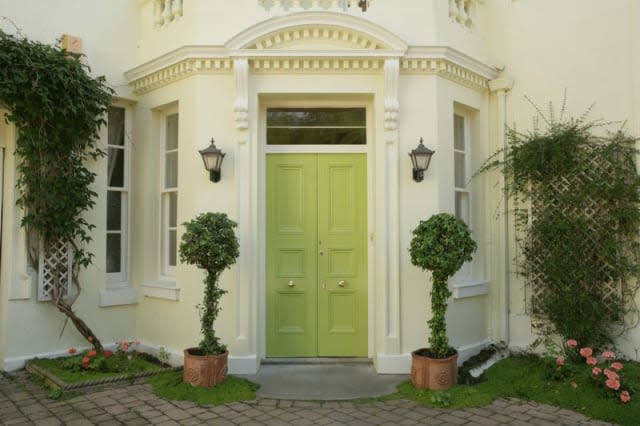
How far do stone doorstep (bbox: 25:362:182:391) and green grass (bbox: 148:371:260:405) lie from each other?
0.27m

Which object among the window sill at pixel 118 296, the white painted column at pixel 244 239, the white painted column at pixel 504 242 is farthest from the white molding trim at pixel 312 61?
the window sill at pixel 118 296

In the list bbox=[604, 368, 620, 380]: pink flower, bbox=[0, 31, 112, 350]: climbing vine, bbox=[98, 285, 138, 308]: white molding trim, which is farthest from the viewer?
bbox=[98, 285, 138, 308]: white molding trim

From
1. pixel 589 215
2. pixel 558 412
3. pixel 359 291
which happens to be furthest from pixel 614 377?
pixel 359 291

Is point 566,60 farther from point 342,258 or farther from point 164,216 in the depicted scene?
point 164,216

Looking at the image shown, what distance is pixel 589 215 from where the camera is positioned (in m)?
5.83

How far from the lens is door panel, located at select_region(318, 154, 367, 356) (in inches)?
239

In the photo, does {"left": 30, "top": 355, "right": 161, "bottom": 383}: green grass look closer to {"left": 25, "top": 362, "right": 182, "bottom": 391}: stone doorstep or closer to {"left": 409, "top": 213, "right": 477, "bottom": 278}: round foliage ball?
{"left": 25, "top": 362, "right": 182, "bottom": 391}: stone doorstep

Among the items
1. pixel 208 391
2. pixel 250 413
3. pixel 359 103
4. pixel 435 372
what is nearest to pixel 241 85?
pixel 359 103

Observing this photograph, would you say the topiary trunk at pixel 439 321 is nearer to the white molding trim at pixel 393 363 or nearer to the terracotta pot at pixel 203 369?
the white molding trim at pixel 393 363

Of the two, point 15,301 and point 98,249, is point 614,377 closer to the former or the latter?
point 98,249

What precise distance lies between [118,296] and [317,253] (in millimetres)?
2593

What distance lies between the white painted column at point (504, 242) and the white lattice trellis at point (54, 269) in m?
5.31

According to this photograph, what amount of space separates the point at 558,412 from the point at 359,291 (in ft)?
7.87

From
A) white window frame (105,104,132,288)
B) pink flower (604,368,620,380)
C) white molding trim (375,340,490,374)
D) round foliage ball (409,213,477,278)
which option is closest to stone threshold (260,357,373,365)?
white molding trim (375,340,490,374)
